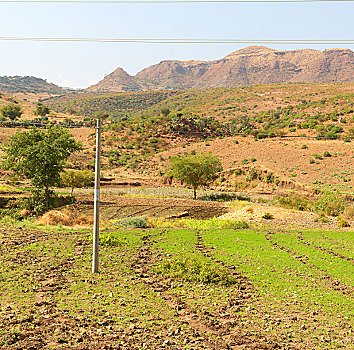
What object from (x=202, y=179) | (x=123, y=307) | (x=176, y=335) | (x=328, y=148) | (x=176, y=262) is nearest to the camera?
(x=176, y=335)

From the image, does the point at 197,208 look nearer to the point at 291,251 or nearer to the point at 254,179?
the point at 291,251

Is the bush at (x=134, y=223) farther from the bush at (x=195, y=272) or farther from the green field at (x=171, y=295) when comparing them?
the bush at (x=195, y=272)

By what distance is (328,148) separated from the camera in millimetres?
60531

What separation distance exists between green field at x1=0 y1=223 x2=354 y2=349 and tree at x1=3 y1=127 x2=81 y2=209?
7.81 metres

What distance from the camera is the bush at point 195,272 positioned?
38.8ft

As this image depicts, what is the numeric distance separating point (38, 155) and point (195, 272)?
51.8ft

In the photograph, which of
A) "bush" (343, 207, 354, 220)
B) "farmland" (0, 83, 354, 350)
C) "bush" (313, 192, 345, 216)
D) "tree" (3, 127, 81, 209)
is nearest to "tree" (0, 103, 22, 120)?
"farmland" (0, 83, 354, 350)

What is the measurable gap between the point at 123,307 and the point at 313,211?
89.0 feet

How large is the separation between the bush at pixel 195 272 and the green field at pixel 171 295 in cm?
4

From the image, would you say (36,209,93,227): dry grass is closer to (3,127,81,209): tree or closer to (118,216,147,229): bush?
(118,216,147,229): bush

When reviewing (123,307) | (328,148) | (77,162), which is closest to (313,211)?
(123,307)

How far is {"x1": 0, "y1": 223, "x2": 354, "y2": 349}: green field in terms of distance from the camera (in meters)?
7.82

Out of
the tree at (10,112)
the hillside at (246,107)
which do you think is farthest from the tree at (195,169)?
the tree at (10,112)

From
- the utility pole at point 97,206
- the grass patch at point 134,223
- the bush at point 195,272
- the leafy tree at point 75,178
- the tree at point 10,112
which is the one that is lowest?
the grass patch at point 134,223
